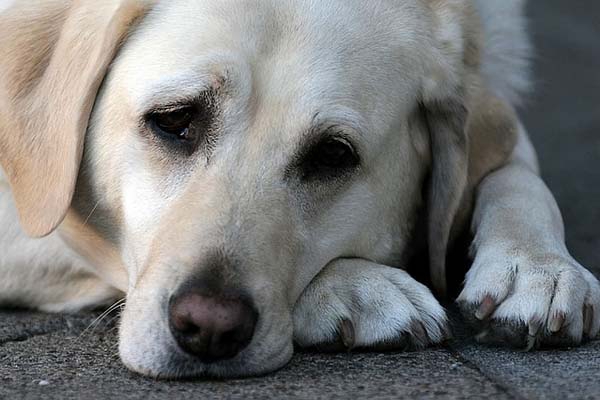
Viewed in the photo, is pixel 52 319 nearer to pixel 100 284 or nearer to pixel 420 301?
pixel 100 284

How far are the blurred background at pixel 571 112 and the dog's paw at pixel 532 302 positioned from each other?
0.91 m

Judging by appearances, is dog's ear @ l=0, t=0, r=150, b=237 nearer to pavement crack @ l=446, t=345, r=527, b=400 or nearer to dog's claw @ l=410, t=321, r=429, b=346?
dog's claw @ l=410, t=321, r=429, b=346

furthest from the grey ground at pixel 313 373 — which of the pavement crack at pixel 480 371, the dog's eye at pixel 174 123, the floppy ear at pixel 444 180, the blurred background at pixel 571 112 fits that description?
the blurred background at pixel 571 112

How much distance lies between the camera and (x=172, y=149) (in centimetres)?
305

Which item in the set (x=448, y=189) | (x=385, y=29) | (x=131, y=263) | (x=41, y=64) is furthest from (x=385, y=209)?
(x=41, y=64)

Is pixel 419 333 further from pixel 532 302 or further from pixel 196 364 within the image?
pixel 196 364

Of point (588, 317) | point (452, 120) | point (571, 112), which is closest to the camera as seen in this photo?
point (588, 317)

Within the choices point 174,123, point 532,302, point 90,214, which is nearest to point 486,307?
point 532,302

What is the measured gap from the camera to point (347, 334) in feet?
9.95

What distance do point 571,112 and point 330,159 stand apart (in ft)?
13.5

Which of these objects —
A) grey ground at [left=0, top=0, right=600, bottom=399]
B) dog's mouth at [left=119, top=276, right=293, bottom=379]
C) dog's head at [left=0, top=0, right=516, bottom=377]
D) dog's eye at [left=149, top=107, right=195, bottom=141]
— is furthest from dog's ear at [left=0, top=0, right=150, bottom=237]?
dog's mouth at [left=119, top=276, right=293, bottom=379]

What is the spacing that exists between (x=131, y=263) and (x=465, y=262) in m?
1.12

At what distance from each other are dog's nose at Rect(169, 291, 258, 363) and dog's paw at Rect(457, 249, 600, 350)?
0.67m

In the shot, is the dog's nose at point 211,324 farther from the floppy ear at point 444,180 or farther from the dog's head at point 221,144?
the floppy ear at point 444,180
